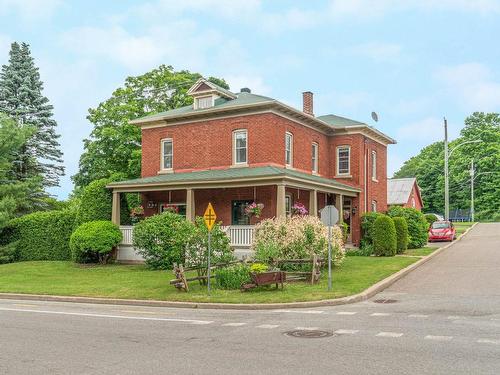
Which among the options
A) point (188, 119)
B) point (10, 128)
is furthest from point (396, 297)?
point (10, 128)

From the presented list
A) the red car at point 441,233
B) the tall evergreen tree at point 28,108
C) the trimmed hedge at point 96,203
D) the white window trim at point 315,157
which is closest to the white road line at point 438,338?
the trimmed hedge at point 96,203

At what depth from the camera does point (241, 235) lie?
24.0 metres

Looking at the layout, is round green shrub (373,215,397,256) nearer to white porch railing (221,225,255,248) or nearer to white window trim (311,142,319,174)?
white window trim (311,142,319,174)

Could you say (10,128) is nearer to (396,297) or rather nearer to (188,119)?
(188,119)

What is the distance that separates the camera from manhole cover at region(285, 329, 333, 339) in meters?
9.64

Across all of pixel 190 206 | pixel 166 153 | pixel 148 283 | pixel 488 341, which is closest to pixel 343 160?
pixel 166 153

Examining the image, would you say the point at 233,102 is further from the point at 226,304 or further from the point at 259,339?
the point at 259,339

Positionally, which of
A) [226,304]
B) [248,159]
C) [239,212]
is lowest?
[226,304]

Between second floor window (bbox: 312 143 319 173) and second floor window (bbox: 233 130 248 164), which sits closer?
second floor window (bbox: 233 130 248 164)

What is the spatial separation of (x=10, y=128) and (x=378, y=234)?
22080 mm

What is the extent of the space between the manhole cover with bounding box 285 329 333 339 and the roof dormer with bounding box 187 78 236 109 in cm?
2051

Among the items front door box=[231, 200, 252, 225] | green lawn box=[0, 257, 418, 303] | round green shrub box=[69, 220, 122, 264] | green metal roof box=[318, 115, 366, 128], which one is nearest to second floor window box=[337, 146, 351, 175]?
green metal roof box=[318, 115, 366, 128]

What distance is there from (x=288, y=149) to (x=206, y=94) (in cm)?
550

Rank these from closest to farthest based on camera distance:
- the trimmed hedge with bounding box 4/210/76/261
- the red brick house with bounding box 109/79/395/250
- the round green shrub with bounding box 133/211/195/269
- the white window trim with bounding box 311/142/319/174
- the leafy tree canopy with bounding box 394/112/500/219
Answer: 1. the round green shrub with bounding box 133/211/195/269
2. the red brick house with bounding box 109/79/395/250
3. the trimmed hedge with bounding box 4/210/76/261
4. the white window trim with bounding box 311/142/319/174
5. the leafy tree canopy with bounding box 394/112/500/219
